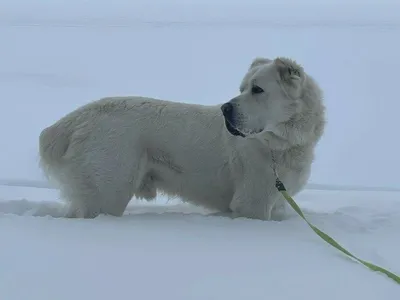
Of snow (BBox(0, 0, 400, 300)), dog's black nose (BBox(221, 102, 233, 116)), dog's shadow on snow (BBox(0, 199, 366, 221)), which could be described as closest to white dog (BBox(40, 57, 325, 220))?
dog's black nose (BBox(221, 102, 233, 116))

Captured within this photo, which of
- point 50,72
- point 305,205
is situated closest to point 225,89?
point 50,72

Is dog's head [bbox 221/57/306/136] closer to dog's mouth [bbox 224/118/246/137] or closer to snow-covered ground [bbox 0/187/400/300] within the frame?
dog's mouth [bbox 224/118/246/137]

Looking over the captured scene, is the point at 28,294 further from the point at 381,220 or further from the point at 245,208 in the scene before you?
the point at 381,220

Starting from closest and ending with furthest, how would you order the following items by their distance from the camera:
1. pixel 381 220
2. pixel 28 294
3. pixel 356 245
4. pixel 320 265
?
pixel 28 294
pixel 320 265
pixel 356 245
pixel 381 220

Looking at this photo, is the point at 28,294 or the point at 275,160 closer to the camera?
the point at 28,294

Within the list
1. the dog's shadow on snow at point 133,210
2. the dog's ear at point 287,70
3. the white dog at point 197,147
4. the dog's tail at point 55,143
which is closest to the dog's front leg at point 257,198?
the white dog at point 197,147

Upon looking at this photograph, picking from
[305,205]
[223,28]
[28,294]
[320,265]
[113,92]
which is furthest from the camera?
[223,28]

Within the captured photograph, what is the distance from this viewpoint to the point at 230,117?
4160 millimetres

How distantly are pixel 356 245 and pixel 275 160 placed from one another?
41.3 inches

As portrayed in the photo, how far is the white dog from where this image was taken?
4.22m

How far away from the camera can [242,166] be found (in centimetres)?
435

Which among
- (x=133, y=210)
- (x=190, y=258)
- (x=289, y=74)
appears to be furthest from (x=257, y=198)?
(x=190, y=258)

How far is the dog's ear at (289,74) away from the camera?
4.17 meters

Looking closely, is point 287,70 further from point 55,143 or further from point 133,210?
point 55,143
